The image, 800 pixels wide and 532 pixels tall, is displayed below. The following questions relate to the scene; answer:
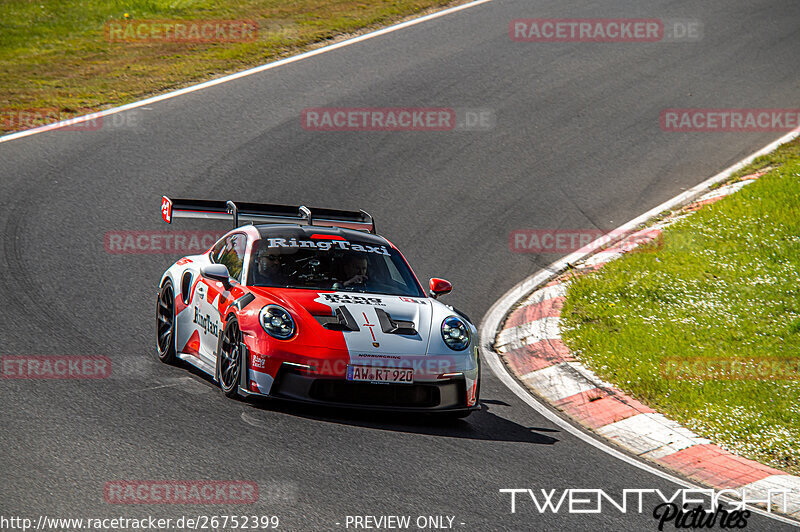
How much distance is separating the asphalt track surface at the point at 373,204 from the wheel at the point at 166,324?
0.57ft

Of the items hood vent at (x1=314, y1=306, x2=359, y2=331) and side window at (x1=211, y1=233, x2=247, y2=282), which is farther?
side window at (x1=211, y1=233, x2=247, y2=282)

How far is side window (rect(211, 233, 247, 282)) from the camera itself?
7.95 metres

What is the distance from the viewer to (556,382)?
846 cm

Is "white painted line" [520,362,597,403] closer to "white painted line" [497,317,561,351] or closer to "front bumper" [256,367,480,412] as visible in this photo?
"white painted line" [497,317,561,351]

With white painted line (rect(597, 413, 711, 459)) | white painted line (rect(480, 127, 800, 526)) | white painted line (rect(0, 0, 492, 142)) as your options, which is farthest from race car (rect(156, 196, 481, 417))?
white painted line (rect(0, 0, 492, 142))

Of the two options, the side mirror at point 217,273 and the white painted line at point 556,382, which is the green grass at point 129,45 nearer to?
the side mirror at point 217,273

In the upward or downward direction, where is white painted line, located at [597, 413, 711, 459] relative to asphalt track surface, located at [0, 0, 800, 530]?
downward

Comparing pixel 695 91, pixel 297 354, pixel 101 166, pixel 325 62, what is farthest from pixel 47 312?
pixel 695 91

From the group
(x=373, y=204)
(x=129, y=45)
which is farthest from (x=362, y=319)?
(x=129, y=45)

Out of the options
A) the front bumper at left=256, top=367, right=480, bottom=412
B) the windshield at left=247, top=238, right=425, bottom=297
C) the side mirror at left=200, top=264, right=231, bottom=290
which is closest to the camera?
the front bumper at left=256, top=367, right=480, bottom=412

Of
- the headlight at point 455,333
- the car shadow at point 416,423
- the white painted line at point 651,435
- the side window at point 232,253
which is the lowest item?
the white painted line at point 651,435

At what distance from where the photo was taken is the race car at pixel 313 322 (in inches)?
264

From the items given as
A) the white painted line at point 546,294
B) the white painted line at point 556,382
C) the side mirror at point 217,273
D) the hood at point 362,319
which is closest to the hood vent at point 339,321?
the hood at point 362,319

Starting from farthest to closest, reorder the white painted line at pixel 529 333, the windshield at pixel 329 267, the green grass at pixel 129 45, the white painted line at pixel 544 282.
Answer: the green grass at pixel 129 45
the white painted line at pixel 529 333
the windshield at pixel 329 267
the white painted line at pixel 544 282
